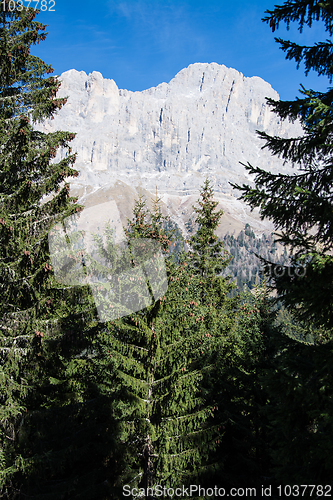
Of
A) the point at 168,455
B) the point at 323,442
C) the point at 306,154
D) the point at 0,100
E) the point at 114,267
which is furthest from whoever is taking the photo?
the point at 114,267

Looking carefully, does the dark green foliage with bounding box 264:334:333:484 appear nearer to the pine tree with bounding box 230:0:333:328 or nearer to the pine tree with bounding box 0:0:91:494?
the pine tree with bounding box 230:0:333:328

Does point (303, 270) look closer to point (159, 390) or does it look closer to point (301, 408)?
point (301, 408)

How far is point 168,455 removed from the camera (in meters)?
8.41

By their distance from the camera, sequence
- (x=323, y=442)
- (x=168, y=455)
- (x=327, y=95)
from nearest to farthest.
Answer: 1. (x=323, y=442)
2. (x=327, y=95)
3. (x=168, y=455)

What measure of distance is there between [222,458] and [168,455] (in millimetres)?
2802

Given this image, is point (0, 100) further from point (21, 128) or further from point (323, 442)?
point (323, 442)

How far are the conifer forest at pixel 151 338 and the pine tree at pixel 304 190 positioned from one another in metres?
0.02

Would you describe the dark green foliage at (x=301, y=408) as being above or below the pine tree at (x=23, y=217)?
below

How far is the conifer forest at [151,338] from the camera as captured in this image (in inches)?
172

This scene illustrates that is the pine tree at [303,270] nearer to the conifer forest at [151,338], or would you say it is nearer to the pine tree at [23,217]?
the conifer forest at [151,338]

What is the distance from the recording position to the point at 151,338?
8.38 metres

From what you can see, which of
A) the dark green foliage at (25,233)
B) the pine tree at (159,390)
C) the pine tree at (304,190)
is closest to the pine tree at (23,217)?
the dark green foliage at (25,233)

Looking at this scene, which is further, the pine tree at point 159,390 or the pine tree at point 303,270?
the pine tree at point 159,390

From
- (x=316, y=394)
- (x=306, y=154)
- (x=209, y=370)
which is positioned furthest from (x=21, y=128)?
(x=209, y=370)
